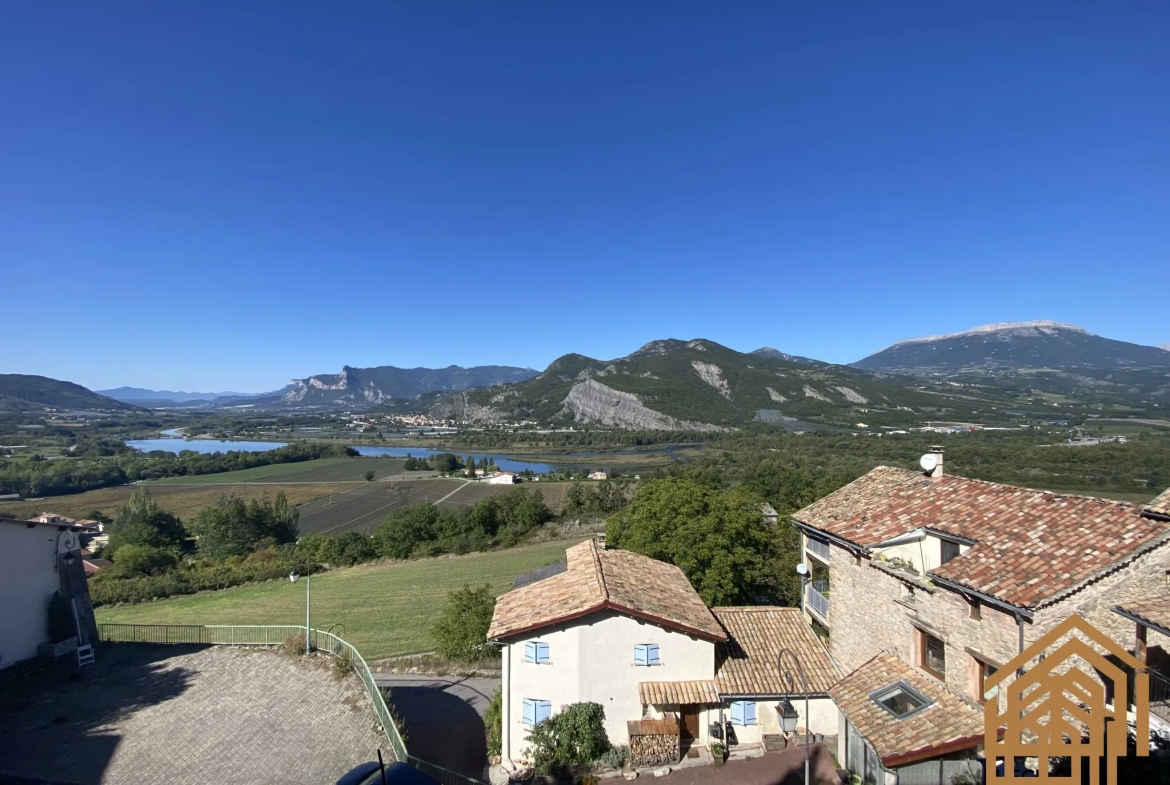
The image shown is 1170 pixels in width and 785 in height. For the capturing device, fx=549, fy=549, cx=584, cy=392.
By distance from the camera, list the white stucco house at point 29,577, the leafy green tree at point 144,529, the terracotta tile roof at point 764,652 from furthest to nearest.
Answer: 1. the leafy green tree at point 144,529
2. the white stucco house at point 29,577
3. the terracotta tile roof at point 764,652

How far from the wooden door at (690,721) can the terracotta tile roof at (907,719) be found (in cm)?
393

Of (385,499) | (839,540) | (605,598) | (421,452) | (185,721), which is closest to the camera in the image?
(185,721)

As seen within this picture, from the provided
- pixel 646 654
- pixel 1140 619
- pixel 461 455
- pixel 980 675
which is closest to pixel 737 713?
pixel 646 654

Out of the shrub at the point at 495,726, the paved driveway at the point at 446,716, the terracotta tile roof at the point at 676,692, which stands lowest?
the paved driveway at the point at 446,716

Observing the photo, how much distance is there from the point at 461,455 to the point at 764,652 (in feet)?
482

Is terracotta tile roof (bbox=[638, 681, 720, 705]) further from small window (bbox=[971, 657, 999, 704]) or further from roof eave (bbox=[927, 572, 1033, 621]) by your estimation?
roof eave (bbox=[927, 572, 1033, 621])

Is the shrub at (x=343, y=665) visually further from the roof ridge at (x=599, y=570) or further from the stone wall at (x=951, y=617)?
the stone wall at (x=951, y=617)

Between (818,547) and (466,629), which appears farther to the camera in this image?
(466,629)

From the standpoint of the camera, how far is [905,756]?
10.6 meters

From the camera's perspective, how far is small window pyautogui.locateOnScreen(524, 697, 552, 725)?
49.2 ft

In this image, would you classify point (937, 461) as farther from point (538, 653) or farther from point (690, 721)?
point (538, 653)

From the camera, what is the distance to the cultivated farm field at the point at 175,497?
81.6m

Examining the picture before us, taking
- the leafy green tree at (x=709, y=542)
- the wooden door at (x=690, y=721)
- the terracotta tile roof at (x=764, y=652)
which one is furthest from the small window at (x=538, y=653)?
the leafy green tree at (x=709, y=542)

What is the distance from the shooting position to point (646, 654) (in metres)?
15.2
